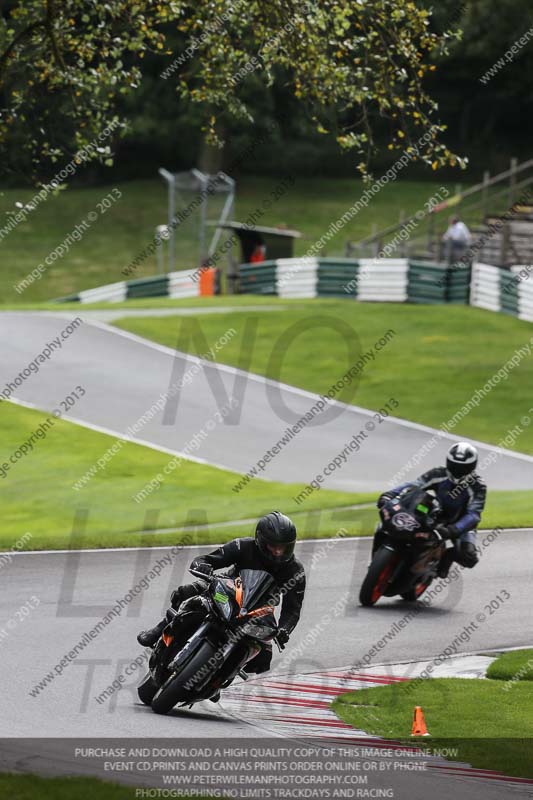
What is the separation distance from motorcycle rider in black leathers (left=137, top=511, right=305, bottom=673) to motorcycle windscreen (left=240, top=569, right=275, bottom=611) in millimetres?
109

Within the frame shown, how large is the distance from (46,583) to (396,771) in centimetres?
682

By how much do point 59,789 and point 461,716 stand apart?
4186mm

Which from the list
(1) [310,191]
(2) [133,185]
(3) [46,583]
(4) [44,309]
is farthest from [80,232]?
(3) [46,583]

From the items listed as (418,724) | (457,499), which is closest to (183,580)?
(457,499)

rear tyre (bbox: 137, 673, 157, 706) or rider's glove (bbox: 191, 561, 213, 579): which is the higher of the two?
rider's glove (bbox: 191, 561, 213, 579)

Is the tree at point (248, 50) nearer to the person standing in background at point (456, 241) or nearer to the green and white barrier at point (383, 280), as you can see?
the green and white barrier at point (383, 280)

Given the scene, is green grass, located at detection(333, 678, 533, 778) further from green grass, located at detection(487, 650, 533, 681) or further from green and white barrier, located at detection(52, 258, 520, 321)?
green and white barrier, located at detection(52, 258, 520, 321)

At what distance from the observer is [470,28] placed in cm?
6306

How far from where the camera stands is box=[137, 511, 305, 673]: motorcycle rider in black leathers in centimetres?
955

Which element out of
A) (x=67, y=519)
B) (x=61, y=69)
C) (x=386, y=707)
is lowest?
(x=67, y=519)

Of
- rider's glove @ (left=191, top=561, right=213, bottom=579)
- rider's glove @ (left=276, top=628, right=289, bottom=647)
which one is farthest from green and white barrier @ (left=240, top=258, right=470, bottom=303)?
rider's glove @ (left=276, top=628, right=289, bottom=647)

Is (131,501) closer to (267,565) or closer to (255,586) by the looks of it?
(267,565)

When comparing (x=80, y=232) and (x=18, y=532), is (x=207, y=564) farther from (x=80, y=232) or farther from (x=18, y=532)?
(x=80, y=232)

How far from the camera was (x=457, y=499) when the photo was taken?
1413 centimetres
